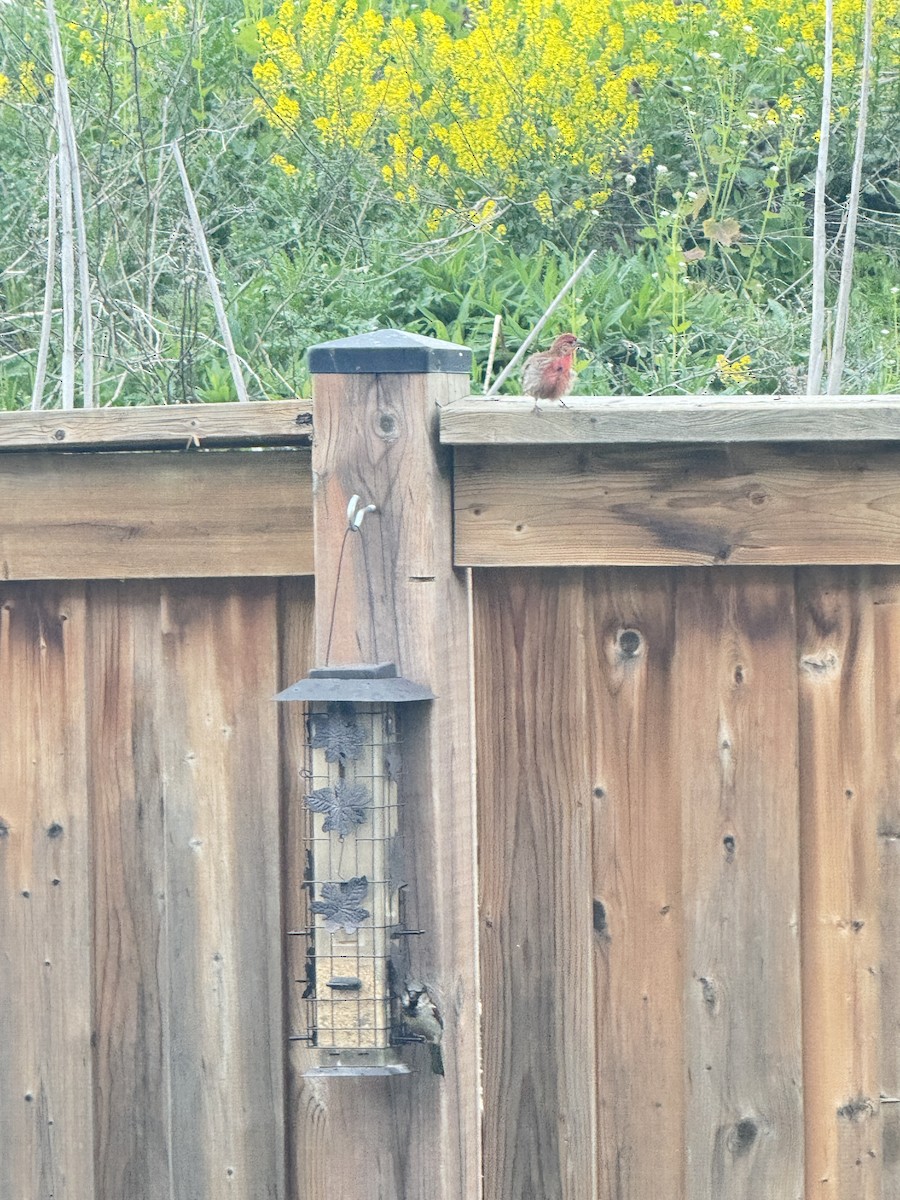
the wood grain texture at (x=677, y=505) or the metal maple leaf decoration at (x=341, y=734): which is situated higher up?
the wood grain texture at (x=677, y=505)

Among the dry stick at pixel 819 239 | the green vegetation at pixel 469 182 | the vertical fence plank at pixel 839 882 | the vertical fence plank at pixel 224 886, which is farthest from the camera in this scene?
the green vegetation at pixel 469 182

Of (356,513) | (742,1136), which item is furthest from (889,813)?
(356,513)

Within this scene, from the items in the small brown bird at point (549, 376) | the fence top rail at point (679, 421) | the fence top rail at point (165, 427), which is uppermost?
the small brown bird at point (549, 376)

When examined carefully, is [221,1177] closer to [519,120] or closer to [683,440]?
[683,440]

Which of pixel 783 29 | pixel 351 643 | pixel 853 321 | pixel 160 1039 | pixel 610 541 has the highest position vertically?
pixel 783 29

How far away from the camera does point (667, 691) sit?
2.21 m

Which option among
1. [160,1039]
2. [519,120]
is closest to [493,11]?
[519,120]

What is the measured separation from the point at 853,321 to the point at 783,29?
1.27 metres

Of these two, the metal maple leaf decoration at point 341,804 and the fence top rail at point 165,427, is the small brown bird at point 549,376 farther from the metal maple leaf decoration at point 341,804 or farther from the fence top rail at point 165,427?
the metal maple leaf decoration at point 341,804

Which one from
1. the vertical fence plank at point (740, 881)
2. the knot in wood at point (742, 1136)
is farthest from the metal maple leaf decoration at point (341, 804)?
the knot in wood at point (742, 1136)

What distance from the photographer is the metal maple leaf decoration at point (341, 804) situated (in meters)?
2.09

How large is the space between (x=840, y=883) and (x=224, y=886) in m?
0.96

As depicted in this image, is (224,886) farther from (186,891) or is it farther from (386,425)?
(386,425)

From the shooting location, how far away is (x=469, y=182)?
4.72 metres
